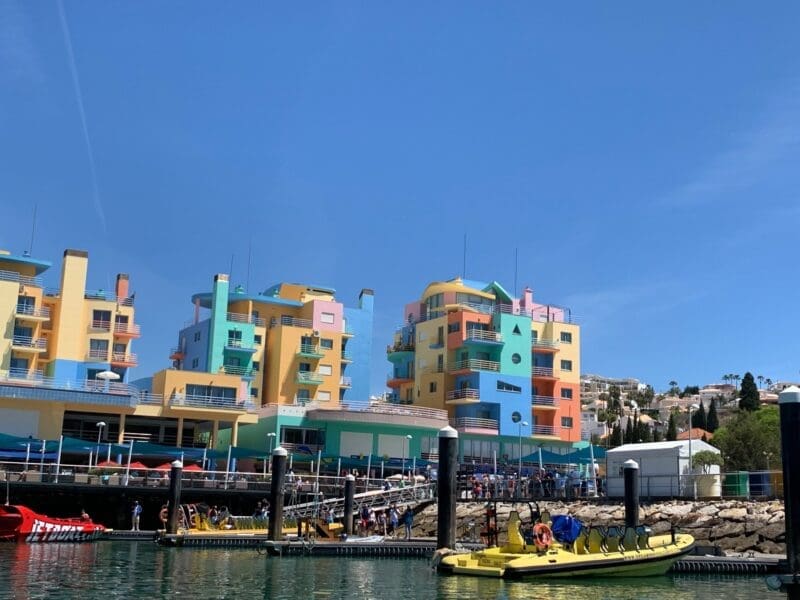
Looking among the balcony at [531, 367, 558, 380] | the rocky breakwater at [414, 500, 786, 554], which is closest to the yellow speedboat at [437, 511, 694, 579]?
the rocky breakwater at [414, 500, 786, 554]

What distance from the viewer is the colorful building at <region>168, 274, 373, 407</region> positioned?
7256cm

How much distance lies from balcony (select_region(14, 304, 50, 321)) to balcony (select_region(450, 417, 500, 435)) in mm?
31132

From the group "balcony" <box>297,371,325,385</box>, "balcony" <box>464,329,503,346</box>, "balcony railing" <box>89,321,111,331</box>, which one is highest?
"balcony" <box>464,329,503,346</box>

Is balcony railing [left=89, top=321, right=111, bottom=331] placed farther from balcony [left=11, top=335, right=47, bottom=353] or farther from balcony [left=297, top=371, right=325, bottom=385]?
balcony [left=297, top=371, right=325, bottom=385]

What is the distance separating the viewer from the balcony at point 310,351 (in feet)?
241

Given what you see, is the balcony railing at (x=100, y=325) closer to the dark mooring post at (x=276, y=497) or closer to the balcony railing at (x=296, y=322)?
the balcony railing at (x=296, y=322)

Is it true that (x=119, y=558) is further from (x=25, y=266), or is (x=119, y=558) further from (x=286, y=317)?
(x=286, y=317)

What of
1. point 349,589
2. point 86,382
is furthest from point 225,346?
point 349,589

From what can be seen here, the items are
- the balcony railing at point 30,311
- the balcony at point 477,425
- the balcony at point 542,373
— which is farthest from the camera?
the balcony at point 542,373

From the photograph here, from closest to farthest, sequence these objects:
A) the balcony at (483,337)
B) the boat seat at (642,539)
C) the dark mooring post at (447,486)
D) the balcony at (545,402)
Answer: the boat seat at (642,539), the dark mooring post at (447,486), the balcony at (483,337), the balcony at (545,402)

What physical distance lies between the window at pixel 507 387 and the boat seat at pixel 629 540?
146ft

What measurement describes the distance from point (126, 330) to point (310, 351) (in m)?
14.0

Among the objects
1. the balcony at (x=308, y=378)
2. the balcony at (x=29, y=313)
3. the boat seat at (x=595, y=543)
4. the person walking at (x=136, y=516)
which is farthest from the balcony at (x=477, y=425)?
the boat seat at (x=595, y=543)

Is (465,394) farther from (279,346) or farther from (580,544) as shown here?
(580,544)
